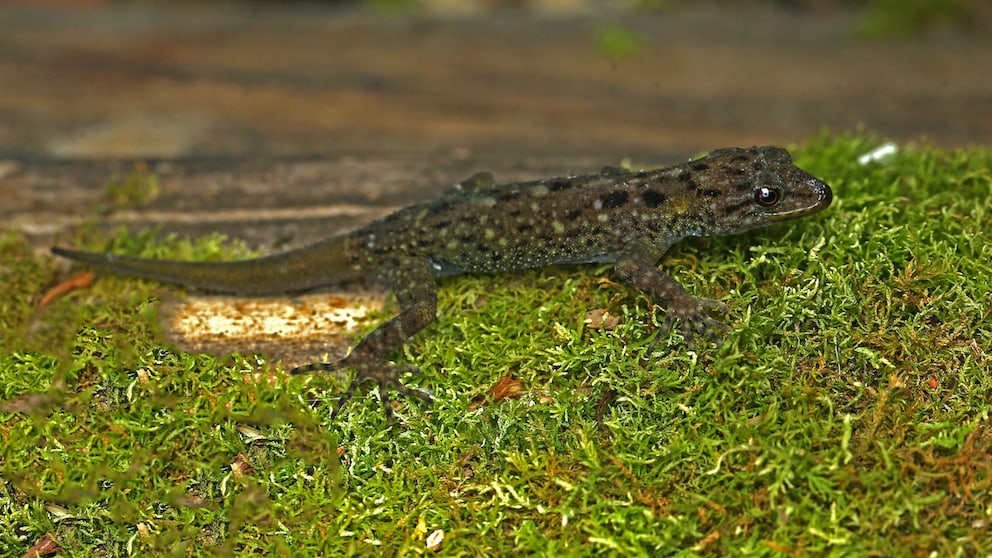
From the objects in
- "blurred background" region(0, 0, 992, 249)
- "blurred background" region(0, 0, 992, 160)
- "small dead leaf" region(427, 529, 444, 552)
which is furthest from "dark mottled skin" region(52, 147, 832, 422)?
"blurred background" region(0, 0, 992, 160)

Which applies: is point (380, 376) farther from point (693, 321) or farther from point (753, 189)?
point (753, 189)

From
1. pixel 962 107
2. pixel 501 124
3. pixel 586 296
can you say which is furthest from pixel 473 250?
pixel 962 107

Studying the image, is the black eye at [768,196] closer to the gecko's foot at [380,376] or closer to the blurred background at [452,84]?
the gecko's foot at [380,376]

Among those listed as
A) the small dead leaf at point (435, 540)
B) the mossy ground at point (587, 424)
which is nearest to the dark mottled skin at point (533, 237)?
the mossy ground at point (587, 424)

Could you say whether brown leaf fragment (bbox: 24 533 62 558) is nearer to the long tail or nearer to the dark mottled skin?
the dark mottled skin

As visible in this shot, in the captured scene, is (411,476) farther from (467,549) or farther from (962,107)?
(962,107)
